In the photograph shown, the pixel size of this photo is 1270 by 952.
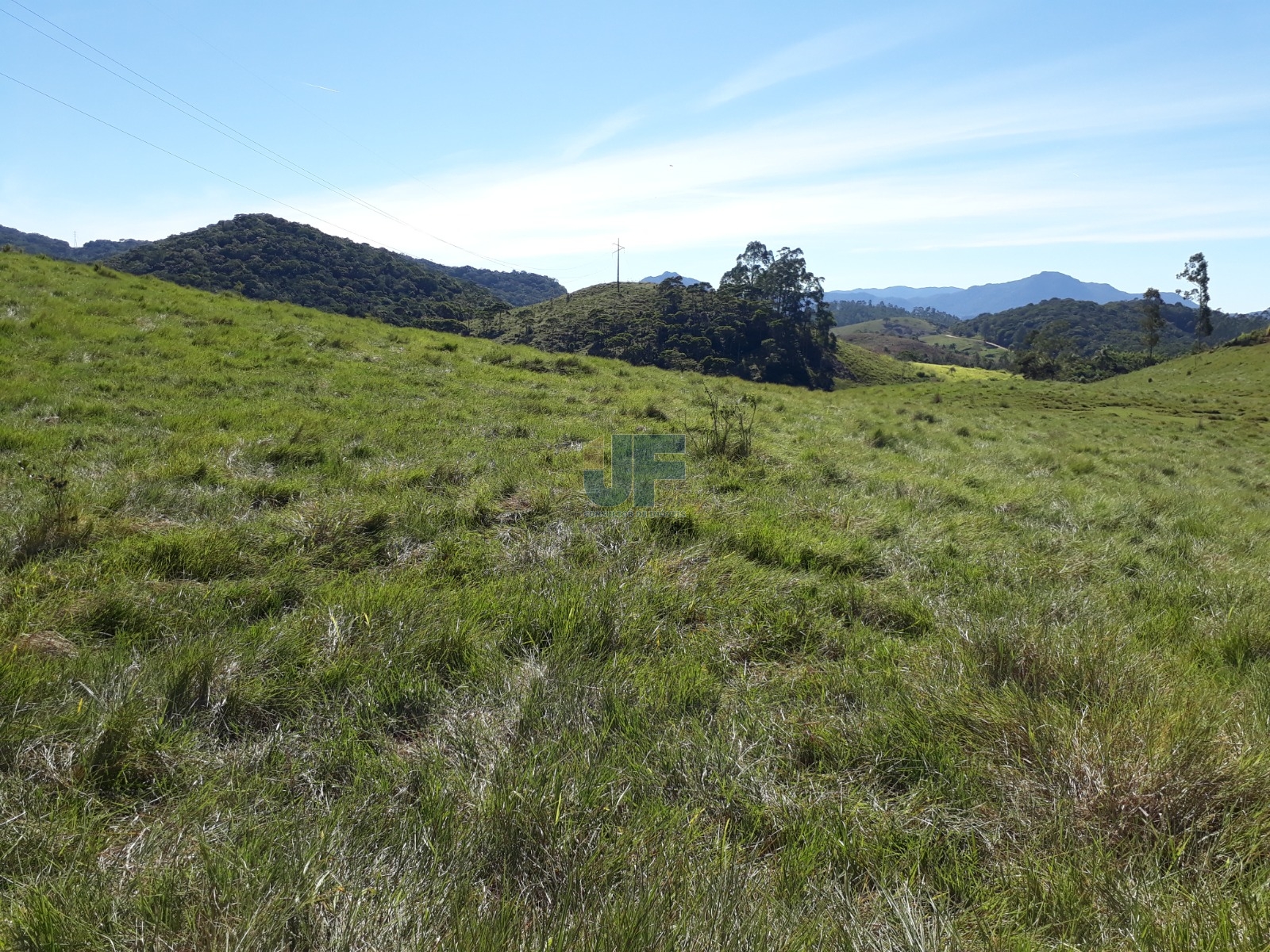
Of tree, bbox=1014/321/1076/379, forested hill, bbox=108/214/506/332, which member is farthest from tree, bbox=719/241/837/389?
forested hill, bbox=108/214/506/332

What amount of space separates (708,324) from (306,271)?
3620 inches

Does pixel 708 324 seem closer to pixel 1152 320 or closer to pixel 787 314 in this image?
pixel 787 314

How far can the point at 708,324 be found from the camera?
10231 centimetres

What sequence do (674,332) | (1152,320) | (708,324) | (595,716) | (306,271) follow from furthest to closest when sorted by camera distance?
(306,271) → (708,324) → (674,332) → (1152,320) → (595,716)

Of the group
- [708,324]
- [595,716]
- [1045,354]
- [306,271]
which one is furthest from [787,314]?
[595,716]

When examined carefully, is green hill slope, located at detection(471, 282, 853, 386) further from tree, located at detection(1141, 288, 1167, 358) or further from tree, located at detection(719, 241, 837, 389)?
tree, located at detection(1141, 288, 1167, 358)

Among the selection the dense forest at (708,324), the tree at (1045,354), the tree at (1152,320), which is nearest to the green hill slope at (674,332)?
the dense forest at (708,324)

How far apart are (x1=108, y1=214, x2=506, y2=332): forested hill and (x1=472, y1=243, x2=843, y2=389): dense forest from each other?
20653mm

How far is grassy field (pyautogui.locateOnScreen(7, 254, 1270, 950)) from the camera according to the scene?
173 cm

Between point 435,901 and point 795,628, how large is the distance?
2568 mm

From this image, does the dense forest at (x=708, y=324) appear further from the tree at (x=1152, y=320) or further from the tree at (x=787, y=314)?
the tree at (x=1152, y=320)

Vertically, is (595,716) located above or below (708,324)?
below

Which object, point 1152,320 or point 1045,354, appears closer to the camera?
point 1152,320

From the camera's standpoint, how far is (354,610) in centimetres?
342
